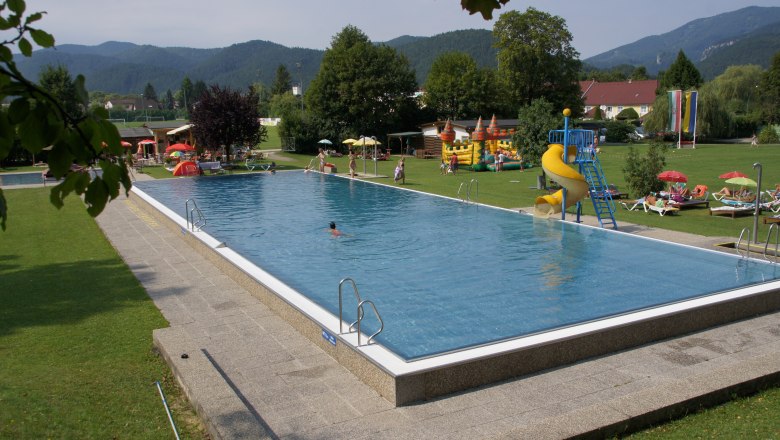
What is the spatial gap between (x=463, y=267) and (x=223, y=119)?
2853 cm

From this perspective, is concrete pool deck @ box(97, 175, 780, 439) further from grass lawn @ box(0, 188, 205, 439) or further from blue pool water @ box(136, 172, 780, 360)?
blue pool water @ box(136, 172, 780, 360)

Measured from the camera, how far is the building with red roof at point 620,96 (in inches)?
4161

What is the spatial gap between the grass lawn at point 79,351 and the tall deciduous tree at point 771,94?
238ft

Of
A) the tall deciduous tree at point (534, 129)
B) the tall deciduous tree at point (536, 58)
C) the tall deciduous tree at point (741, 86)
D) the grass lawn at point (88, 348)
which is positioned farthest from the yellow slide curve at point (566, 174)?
the tall deciduous tree at point (741, 86)

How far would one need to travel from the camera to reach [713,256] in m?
13.3

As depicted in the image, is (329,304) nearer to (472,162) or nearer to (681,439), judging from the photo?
(681,439)

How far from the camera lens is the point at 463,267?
44.4 feet

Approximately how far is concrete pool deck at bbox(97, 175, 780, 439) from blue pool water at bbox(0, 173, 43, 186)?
90.0 feet

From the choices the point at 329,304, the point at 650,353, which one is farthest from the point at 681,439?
the point at 329,304

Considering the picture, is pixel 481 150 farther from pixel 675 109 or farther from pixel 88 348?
pixel 88 348

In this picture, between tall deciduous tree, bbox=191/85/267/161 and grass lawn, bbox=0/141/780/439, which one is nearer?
grass lawn, bbox=0/141/780/439

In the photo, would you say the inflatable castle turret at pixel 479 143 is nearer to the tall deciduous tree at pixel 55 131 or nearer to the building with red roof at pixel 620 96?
the tall deciduous tree at pixel 55 131

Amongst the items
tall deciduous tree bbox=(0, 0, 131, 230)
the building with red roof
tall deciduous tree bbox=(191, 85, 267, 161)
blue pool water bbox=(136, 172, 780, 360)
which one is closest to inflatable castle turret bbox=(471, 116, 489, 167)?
tall deciduous tree bbox=(191, 85, 267, 161)

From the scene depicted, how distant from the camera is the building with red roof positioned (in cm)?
10569
